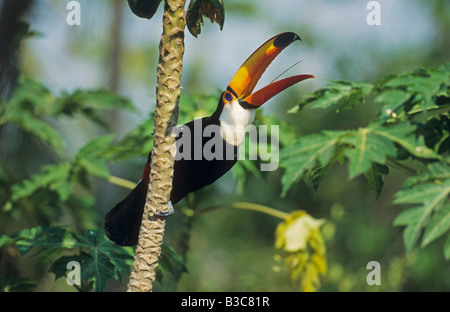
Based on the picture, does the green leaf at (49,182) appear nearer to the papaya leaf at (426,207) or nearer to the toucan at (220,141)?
the toucan at (220,141)

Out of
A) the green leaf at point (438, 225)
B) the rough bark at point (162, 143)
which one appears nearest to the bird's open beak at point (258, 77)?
the rough bark at point (162, 143)

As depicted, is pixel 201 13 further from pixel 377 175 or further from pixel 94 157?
pixel 94 157

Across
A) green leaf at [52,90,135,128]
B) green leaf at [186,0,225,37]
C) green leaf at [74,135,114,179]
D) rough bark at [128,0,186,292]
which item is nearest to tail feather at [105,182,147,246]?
rough bark at [128,0,186,292]

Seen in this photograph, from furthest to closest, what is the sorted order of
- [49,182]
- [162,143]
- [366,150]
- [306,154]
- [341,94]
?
[49,182] < [341,94] < [306,154] < [366,150] < [162,143]

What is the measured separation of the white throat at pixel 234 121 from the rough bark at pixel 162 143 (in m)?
0.40

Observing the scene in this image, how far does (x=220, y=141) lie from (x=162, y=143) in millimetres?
408

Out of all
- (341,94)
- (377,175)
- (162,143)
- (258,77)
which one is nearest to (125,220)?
(162,143)

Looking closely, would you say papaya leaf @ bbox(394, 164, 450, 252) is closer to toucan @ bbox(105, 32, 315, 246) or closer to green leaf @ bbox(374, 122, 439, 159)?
green leaf @ bbox(374, 122, 439, 159)

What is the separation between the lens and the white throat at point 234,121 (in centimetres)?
190

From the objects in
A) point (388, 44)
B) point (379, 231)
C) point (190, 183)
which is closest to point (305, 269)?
point (190, 183)

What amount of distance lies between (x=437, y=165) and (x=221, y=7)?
0.91 metres

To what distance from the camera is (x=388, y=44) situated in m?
6.22

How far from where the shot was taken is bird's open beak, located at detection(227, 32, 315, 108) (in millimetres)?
1982

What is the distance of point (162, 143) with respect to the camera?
1526 millimetres
